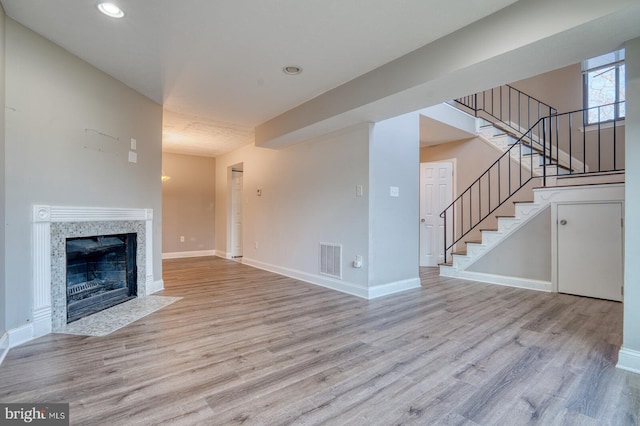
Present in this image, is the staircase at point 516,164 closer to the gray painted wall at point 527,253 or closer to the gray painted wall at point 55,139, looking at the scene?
the gray painted wall at point 527,253

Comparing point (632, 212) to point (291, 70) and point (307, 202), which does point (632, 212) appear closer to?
point (291, 70)

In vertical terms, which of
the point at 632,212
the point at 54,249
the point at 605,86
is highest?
the point at 605,86

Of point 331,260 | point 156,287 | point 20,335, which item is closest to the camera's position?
point 20,335

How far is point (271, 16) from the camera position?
7.55ft

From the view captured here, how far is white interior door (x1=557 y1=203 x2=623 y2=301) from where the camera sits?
12.6 feet

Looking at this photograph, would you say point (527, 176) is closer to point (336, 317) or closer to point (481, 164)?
point (481, 164)

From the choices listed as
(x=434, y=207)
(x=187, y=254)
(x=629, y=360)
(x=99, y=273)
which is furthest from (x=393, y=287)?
(x=187, y=254)

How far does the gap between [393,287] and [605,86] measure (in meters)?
5.42

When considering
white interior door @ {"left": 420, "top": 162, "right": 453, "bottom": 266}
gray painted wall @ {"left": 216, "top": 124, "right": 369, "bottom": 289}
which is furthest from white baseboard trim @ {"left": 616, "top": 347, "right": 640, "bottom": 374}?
white interior door @ {"left": 420, "top": 162, "right": 453, "bottom": 266}

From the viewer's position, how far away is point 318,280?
15.4 feet

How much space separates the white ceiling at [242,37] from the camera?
220 cm

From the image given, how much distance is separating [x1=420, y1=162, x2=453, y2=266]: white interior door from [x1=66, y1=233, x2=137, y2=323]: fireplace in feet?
16.7

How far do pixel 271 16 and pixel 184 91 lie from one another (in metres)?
1.90

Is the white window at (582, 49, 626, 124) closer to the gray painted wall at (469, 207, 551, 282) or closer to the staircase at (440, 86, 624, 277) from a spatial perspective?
the staircase at (440, 86, 624, 277)
